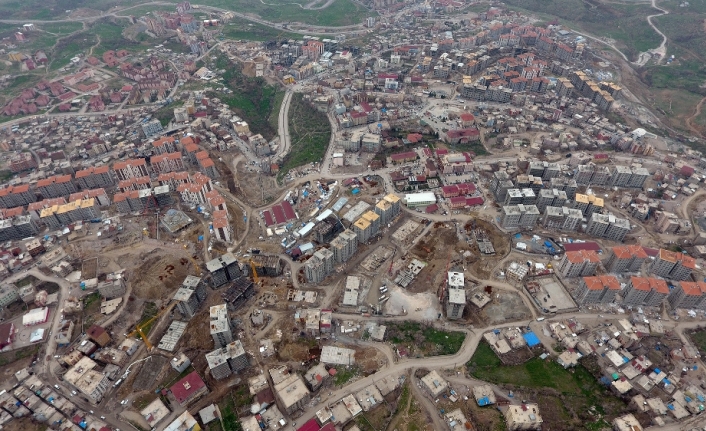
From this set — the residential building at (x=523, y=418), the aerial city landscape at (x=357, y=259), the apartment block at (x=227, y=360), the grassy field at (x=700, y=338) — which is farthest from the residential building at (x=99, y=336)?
the grassy field at (x=700, y=338)

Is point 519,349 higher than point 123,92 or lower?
lower

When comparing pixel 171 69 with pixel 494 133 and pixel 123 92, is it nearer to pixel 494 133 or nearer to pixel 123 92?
pixel 123 92

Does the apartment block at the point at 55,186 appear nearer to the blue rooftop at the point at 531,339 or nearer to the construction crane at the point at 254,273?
the construction crane at the point at 254,273

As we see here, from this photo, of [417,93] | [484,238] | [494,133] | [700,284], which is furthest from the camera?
[417,93]

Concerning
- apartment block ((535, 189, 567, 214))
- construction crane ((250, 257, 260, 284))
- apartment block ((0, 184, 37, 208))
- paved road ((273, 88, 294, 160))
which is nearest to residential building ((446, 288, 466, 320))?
Answer: apartment block ((535, 189, 567, 214))

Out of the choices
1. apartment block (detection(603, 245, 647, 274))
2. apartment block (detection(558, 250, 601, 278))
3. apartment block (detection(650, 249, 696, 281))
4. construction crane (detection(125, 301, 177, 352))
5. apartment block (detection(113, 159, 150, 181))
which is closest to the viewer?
construction crane (detection(125, 301, 177, 352))

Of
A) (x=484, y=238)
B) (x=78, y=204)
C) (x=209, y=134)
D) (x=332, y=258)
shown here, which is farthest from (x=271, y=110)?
(x=484, y=238)

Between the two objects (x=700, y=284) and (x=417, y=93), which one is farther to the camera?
(x=417, y=93)

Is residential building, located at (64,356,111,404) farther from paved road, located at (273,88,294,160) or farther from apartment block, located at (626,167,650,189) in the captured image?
apartment block, located at (626,167,650,189)
